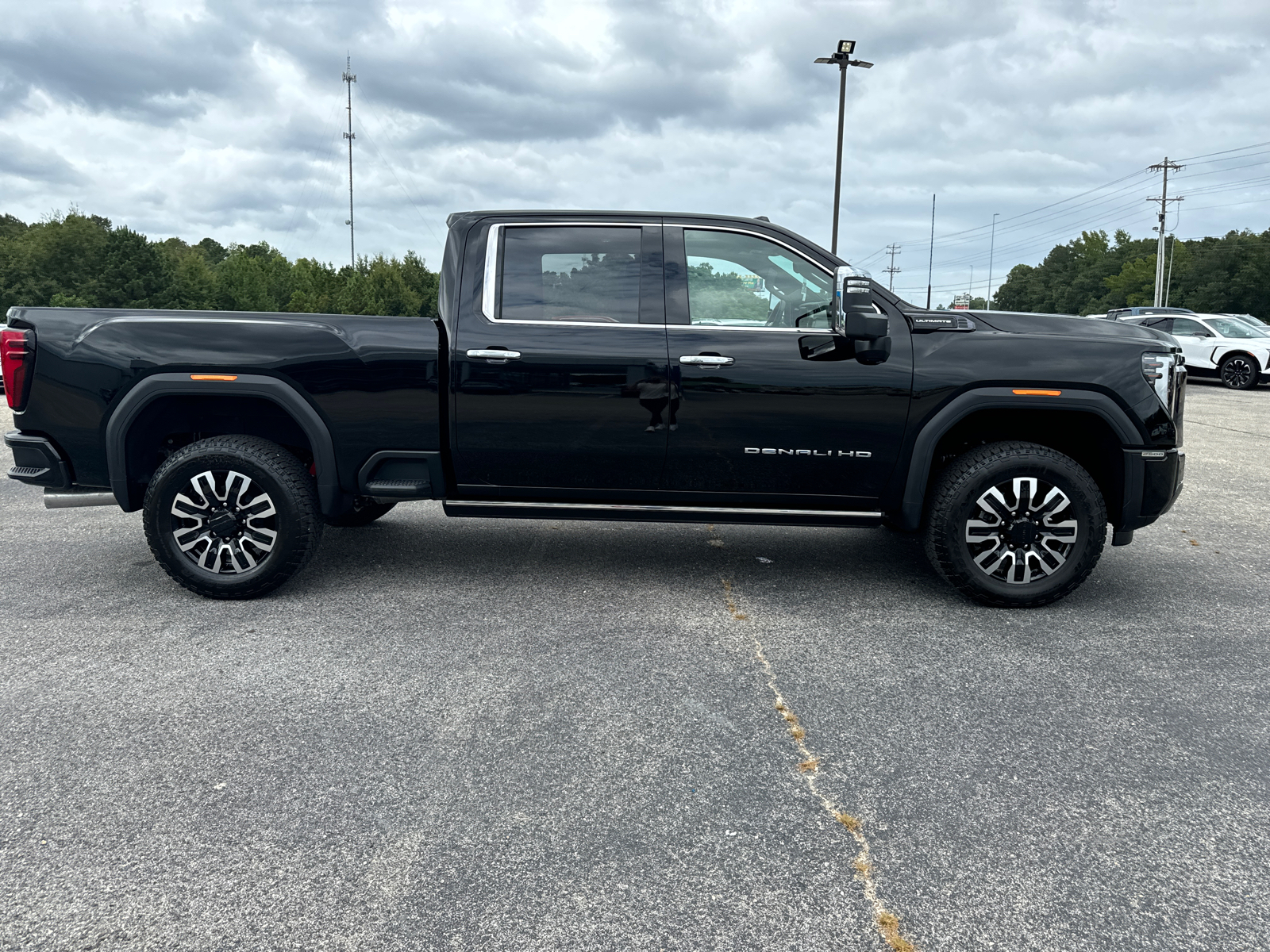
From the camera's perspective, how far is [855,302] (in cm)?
437

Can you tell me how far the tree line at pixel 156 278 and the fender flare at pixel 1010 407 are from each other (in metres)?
78.5

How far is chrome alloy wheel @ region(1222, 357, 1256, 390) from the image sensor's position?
2102cm

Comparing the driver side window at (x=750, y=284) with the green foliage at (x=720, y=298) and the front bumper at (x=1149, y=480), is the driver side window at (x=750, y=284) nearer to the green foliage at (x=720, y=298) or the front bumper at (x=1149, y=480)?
the green foliage at (x=720, y=298)

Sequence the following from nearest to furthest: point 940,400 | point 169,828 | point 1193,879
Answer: point 1193,879 → point 169,828 → point 940,400

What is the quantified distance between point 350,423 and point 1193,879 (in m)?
3.89

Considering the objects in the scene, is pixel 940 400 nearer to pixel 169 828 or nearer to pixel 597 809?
pixel 597 809

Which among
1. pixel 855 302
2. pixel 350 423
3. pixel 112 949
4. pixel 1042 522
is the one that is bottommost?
pixel 112 949

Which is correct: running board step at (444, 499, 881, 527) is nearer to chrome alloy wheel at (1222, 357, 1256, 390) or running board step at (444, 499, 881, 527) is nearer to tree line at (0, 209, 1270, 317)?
chrome alloy wheel at (1222, 357, 1256, 390)

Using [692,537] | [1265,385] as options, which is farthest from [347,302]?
[692,537]

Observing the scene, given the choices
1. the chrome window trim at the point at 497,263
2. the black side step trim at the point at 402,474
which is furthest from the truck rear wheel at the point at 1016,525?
the black side step trim at the point at 402,474

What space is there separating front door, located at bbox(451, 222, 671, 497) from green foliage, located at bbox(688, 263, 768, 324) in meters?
0.18

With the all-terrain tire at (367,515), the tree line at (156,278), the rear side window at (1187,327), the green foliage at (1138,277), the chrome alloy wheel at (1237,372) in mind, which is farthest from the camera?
the tree line at (156,278)

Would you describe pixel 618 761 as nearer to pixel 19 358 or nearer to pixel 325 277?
pixel 19 358

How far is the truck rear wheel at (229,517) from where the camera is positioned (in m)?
4.72
